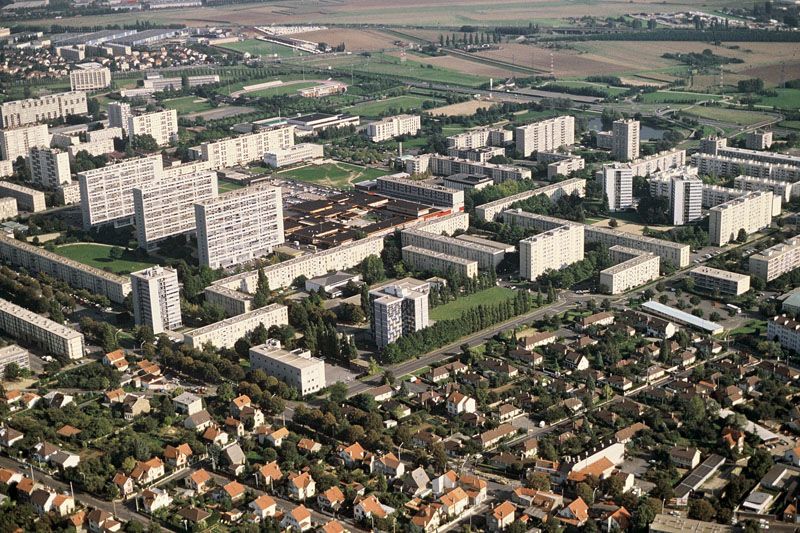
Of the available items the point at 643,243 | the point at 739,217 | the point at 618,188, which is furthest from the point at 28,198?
the point at 739,217

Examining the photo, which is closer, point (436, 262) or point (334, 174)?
point (436, 262)

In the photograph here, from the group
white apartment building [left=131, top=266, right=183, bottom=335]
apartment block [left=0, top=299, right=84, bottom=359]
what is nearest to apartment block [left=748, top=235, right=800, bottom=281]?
white apartment building [left=131, top=266, right=183, bottom=335]

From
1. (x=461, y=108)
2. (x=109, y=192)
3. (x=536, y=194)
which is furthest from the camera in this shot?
(x=461, y=108)

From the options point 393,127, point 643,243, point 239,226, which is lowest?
point 643,243

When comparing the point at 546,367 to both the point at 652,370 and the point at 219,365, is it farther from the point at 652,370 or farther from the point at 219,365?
the point at 219,365

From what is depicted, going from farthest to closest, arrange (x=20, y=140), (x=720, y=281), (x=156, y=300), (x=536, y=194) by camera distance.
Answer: (x=20, y=140) < (x=536, y=194) < (x=720, y=281) < (x=156, y=300)

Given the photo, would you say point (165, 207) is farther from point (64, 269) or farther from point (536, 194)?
point (536, 194)
